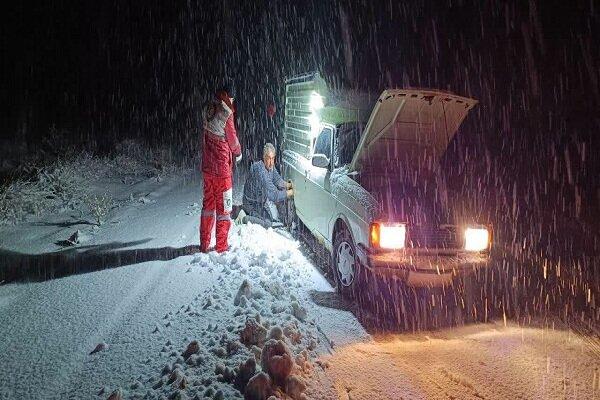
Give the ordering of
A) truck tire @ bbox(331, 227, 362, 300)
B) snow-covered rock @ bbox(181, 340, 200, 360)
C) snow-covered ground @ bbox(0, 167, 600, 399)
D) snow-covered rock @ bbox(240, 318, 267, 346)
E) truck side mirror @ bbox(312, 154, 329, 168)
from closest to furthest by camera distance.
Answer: snow-covered ground @ bbox(0, 167, 600, 399) → snow-covered rock @ bbox(181, 340, 200, 360) → snow-covered rock @ bbox(240, 318, 267, 346) → truck tire @ bbox(331, 227, 362, 300) → truck side mirror @ bbox(312, 154, 329, 168)

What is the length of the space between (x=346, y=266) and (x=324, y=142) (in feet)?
6.13

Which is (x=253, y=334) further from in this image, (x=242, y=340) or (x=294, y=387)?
(x=294, y=387)

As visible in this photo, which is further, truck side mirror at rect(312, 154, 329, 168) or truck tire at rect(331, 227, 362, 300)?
truck side mirror at rect(312, 154, 329, 168)

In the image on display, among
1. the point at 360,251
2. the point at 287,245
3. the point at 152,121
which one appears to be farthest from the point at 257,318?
the point at 152,121

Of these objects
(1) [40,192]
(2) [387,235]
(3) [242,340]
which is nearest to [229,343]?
(3) [242,340]

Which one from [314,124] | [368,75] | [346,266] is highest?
[368,75]

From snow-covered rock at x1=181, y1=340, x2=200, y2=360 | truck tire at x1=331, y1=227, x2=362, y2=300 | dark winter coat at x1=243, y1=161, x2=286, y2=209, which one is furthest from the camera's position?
dark winter coat at x1=243, y1=161, x2=286, y2=209

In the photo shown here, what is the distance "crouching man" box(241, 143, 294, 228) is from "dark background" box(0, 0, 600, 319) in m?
2.32

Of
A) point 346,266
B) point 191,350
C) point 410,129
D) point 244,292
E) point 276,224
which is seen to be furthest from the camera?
point 276,224

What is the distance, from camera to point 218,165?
554cm

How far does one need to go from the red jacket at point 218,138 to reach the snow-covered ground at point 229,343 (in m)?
1.22

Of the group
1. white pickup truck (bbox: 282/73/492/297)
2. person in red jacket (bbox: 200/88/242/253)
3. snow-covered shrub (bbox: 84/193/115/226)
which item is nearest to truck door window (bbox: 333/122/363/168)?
white pickup truck (bbox: 282/73/492/297)

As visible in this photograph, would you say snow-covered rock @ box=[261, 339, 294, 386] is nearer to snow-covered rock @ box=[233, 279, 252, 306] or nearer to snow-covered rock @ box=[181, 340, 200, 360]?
snow-covered rock @ box=[181, 340, 200, 360]

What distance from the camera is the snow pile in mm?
2766
